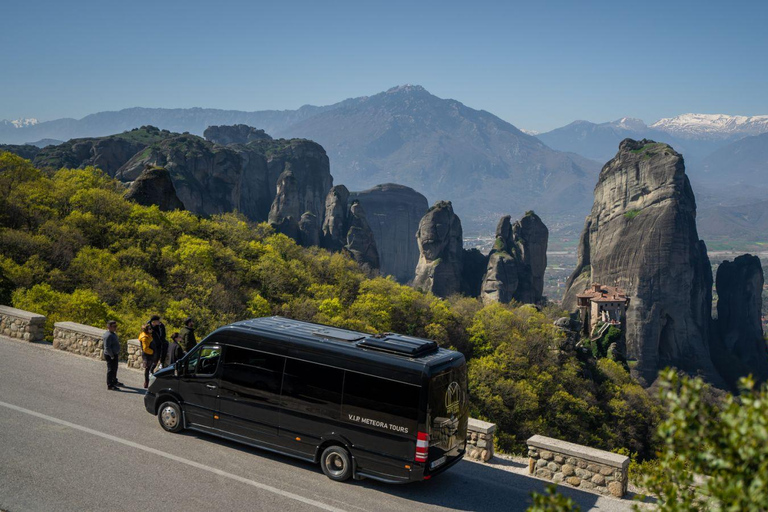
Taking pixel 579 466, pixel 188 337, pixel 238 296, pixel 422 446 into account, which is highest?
pixel 188 337

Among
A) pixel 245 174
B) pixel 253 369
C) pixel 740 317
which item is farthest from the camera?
pixel 245 174

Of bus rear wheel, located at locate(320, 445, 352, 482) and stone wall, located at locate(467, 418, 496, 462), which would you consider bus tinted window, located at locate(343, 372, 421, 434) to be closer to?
bus rear wheel, located at locate(320, 445, 352, 482)

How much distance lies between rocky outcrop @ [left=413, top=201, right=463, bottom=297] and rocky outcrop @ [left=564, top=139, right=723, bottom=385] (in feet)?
75.4

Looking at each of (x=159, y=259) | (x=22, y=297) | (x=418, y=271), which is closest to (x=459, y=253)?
(x=418, y=271)

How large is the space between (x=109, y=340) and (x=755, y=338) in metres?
123

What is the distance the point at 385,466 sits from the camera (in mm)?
12031

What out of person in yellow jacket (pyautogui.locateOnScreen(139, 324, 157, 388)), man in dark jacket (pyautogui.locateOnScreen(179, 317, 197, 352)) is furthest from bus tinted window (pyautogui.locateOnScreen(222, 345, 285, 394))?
person in yellow jacket (pyautogui.locateOnScreen(139, 324, 157, 388))

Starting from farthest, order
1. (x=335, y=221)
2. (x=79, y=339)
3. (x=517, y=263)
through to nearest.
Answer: (x=335, y=221), (x=517, y=263), (x=79, y=339)

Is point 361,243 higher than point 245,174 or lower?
lower

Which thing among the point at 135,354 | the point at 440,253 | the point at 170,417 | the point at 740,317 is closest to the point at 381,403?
the point at 170,417

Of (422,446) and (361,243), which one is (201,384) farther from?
(361,243)

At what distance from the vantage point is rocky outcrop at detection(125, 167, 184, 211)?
56.4 meters

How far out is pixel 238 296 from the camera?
130 ft

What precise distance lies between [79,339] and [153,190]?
39919 millimetres
